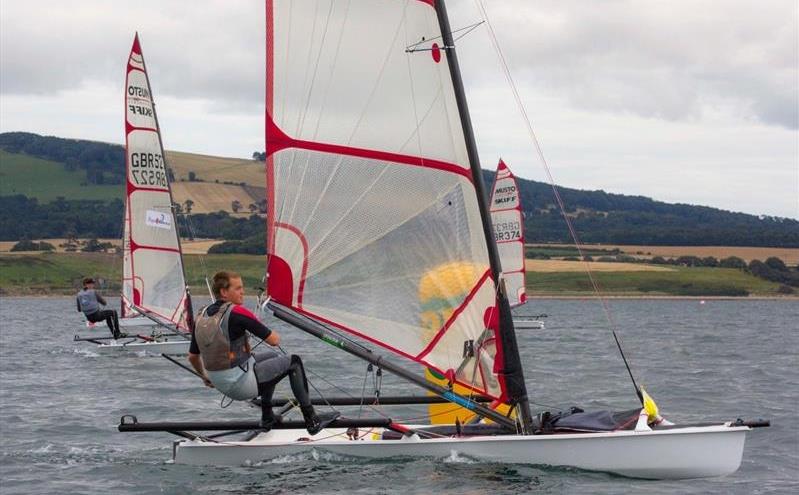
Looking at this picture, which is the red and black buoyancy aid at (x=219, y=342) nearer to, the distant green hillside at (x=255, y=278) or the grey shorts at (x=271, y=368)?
the grey shorts at (x=271, y=368)

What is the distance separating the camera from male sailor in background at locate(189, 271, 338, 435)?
11427 millimetres

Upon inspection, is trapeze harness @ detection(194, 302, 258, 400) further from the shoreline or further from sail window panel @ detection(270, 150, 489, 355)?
the shoreline

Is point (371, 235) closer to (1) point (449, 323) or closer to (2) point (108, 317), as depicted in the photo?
(1) point (449, 323)

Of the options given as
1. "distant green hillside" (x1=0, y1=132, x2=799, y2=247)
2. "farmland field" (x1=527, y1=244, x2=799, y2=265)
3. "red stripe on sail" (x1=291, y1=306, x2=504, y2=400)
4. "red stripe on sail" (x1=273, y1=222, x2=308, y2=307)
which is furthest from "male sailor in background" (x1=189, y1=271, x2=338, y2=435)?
"farmland field" (x1=527, y1=244, x2=799, y2=265)

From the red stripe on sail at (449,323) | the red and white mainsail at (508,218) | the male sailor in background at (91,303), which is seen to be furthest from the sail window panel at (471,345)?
the red and white mainsail at (508,218)

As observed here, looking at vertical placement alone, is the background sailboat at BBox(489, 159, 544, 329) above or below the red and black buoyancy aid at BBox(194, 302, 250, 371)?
above

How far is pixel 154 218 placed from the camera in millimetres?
32062

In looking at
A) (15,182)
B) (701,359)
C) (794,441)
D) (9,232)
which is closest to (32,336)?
(701,359)

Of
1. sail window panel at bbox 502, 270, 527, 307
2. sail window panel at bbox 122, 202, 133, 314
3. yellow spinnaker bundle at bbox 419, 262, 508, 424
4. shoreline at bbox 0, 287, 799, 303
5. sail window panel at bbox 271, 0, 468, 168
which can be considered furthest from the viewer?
shoreline at bbox 0, 287, 799, 303

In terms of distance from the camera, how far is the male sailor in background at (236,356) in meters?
11.4

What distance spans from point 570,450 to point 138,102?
22.5 m

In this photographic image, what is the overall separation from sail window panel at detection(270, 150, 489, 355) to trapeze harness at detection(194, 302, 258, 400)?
3.62ft

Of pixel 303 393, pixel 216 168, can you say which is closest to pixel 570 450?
pixel 303 393

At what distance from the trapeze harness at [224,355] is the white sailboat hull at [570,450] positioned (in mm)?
1325
